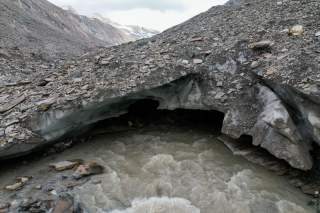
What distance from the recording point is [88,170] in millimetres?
5562

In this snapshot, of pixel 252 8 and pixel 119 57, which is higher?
pixel 252 8

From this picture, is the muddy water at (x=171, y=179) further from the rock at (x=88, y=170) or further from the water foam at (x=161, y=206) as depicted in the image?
the rock at (x=88, y=170)

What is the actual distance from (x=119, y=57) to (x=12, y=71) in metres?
3.82

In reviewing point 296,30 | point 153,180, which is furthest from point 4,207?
point 296,30

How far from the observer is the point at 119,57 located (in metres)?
7.04

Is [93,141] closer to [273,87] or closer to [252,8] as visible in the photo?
[273,87]

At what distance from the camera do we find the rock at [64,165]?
223 inches

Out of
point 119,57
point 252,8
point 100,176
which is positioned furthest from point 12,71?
point 252,8

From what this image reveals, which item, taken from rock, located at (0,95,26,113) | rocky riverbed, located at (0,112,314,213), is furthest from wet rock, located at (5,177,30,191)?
rock, located at (0,95,26,113)

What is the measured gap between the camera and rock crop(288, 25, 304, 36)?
5.98 meters

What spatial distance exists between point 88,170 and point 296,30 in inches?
161

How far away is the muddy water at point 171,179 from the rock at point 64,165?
4.2 inches

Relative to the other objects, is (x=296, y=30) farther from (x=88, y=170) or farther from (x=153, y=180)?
(x=88, y=170)

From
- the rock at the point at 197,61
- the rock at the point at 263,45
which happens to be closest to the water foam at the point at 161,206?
the rock at the point at 197,61
